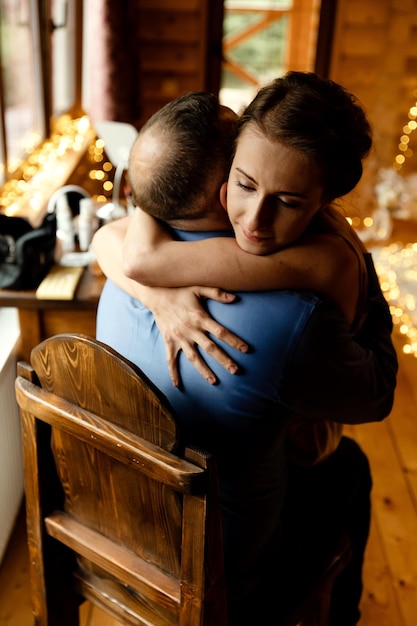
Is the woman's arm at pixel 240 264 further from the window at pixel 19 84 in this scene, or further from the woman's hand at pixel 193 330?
the window at pixel 19 84

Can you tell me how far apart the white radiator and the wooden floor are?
93mm

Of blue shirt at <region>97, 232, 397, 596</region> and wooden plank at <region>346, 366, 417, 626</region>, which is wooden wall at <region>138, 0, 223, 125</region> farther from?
blue shirt at <region>97, 232, 397, 596</region>

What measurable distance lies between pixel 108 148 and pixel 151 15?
2.62m

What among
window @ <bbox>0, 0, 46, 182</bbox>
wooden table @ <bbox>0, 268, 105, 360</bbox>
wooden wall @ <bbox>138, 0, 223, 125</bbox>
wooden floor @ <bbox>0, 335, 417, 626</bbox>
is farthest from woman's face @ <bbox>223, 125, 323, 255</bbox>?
wooden wall @ <bbox>138, 0, 223, 125</bbox>

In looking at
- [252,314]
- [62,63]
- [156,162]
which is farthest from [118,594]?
[62,63]

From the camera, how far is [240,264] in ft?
2.86

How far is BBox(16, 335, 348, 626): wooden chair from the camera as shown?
782mm

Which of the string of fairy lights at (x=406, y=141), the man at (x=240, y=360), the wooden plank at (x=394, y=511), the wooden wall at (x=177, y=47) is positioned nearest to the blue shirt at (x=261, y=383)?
the man at (x=240, y=360)

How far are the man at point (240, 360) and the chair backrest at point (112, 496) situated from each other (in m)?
0.11

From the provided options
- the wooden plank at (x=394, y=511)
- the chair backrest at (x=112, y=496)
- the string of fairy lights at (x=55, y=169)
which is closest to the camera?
the chair backrest at (x=112, y=496)

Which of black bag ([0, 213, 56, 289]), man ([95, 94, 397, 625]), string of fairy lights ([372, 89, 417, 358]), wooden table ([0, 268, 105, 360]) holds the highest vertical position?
man ([95, 94, 397, 625])

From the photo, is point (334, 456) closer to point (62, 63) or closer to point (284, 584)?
point (284, 584)

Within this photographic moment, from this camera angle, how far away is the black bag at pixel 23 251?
164 centimetres

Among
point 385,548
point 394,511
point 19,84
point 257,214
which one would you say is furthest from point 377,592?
point 19,84
